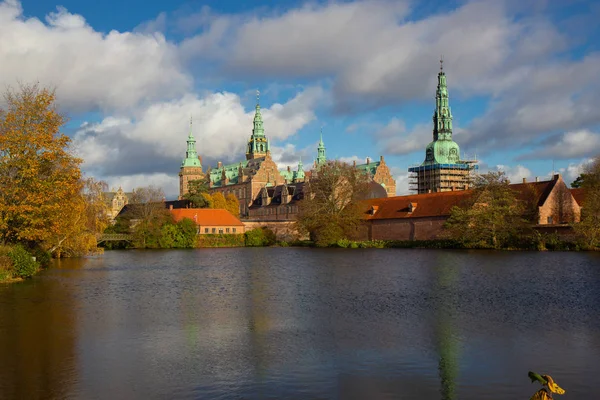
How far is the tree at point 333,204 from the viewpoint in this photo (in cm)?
5991

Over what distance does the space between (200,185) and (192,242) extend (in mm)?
34121

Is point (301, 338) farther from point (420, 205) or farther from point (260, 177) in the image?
point (260, 177)

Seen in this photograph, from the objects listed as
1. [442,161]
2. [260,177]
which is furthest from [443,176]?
[260,177]

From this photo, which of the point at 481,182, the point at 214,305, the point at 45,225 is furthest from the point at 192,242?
the point at 214,305

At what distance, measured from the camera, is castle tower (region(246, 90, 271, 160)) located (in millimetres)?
128000

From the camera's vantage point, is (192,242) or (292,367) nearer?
(292,367)

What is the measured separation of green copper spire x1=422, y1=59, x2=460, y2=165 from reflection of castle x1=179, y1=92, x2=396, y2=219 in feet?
35.1

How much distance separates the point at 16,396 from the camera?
31.2 feet

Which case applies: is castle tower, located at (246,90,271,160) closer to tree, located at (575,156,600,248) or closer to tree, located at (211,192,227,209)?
tree, located at (211,192,227,209)

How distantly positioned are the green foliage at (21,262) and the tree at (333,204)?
3563cm

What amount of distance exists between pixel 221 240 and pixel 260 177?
1731 inches

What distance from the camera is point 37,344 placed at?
13.2 m

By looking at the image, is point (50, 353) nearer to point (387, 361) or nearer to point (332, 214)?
point (387, 361)

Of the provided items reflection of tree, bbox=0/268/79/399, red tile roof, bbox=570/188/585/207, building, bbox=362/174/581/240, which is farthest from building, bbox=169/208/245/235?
reflection of tree, bbox=0/268/79/399
